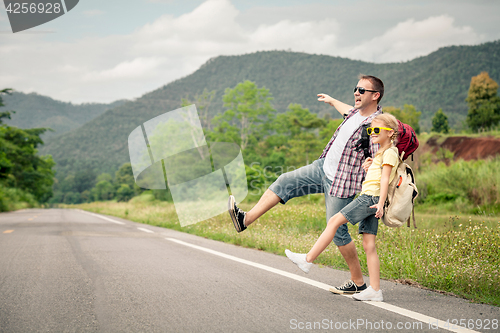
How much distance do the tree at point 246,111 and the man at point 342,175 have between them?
2376 inches

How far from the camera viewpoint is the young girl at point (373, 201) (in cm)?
347

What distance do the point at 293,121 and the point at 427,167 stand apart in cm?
4501

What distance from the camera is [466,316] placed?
11.2ft

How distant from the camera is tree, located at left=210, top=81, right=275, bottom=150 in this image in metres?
65.4

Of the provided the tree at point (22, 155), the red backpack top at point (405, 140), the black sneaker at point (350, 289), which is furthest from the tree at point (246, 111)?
the red backpack top at point (405, 140)

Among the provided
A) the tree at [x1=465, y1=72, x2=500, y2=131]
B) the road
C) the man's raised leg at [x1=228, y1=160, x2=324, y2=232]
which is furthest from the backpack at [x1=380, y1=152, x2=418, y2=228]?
the tree at [x1=465, y1=72, x2=500, y2=131]

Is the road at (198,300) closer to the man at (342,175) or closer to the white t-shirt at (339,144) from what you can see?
the man at (342,175)

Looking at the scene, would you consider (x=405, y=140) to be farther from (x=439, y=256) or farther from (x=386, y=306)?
(x=439, y=256)

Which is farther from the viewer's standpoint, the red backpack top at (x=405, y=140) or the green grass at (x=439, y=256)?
A: the green grass at (x=439, y=256)

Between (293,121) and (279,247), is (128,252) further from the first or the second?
(293,121)

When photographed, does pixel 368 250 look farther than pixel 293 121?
No

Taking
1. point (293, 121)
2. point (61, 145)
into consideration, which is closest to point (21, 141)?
point (293, 121)

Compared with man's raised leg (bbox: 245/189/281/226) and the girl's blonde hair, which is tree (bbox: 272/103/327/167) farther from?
the girl's blonde hair

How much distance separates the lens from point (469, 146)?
3375 centimetres
